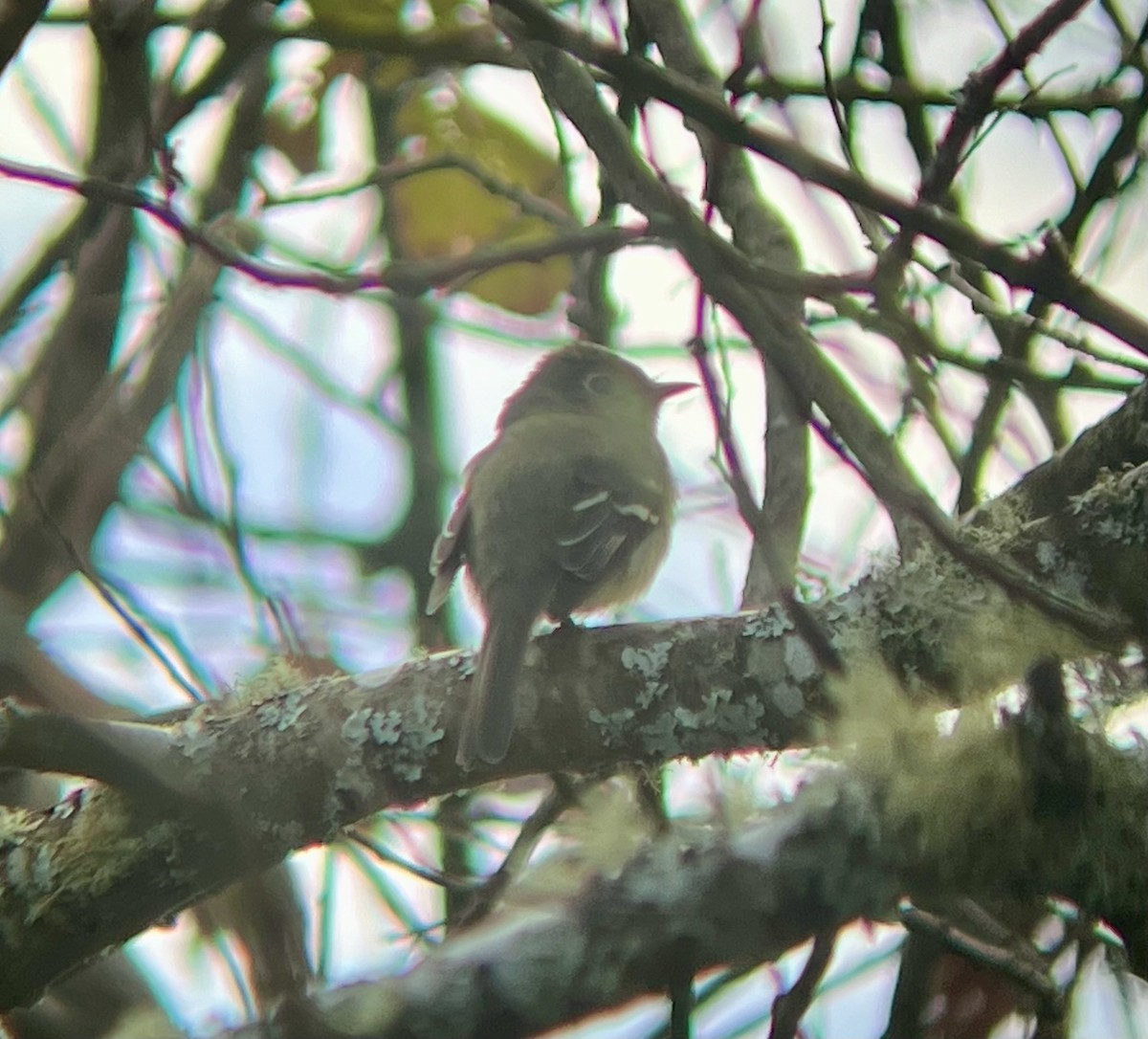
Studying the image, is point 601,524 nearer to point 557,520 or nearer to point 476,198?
point 557,520

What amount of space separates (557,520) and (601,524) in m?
0.12

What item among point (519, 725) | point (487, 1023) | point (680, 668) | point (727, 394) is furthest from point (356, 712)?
point (487, 1023)

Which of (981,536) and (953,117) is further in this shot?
(981,536)

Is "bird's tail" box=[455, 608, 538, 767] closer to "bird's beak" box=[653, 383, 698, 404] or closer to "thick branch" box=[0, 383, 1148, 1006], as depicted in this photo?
"thick branch" box=[0, 383, 1148, 1006]

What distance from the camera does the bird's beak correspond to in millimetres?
4809

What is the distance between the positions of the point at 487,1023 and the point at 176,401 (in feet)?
8.47

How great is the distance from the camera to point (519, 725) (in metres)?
2.87

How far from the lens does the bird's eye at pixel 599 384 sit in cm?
470

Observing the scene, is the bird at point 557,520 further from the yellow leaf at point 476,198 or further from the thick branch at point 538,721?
the yellow leaf at point 476,198

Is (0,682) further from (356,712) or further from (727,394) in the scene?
(727,394)

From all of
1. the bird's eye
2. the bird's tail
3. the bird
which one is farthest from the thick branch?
the bird's eye

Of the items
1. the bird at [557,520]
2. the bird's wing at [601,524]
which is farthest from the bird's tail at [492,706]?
the bird's wing at [601,524]

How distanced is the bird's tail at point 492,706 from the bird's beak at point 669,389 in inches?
74.1

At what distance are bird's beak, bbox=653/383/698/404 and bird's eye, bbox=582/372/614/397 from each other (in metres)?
0.19
